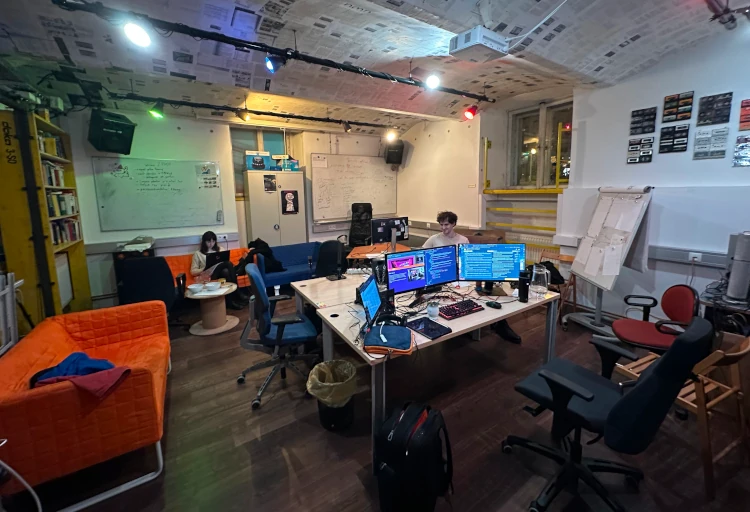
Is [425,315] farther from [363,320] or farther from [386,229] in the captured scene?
[386,229]

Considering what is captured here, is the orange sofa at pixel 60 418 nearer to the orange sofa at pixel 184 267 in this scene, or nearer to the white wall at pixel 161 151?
the orange sofa at pixel 184 267

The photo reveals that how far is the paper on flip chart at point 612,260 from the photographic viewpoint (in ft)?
10.9

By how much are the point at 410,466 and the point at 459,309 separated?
110cm

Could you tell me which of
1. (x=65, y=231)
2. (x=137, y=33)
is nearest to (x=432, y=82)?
(x=137, y=33)

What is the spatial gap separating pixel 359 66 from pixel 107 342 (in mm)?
3277

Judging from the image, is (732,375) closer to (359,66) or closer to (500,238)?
(500,238)

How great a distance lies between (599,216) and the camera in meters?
3.67

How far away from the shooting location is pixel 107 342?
2662 mm

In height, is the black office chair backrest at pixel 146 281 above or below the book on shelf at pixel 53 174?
below

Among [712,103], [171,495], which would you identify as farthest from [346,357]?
[712,103]

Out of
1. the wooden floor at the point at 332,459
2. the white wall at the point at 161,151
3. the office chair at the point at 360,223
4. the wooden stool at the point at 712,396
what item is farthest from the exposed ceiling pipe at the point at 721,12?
the white wall at the point at 161,151

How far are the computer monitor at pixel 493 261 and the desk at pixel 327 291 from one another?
36.9 inches

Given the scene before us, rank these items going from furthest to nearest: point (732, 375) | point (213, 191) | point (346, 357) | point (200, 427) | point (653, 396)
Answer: point (213, 191) < point (346, 357) < point (200, 427) < point (732, 375) < point (653, 396)

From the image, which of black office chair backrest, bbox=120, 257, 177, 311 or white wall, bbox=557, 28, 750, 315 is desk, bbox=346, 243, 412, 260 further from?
white wall, bbox=557, 28, 750, 315
